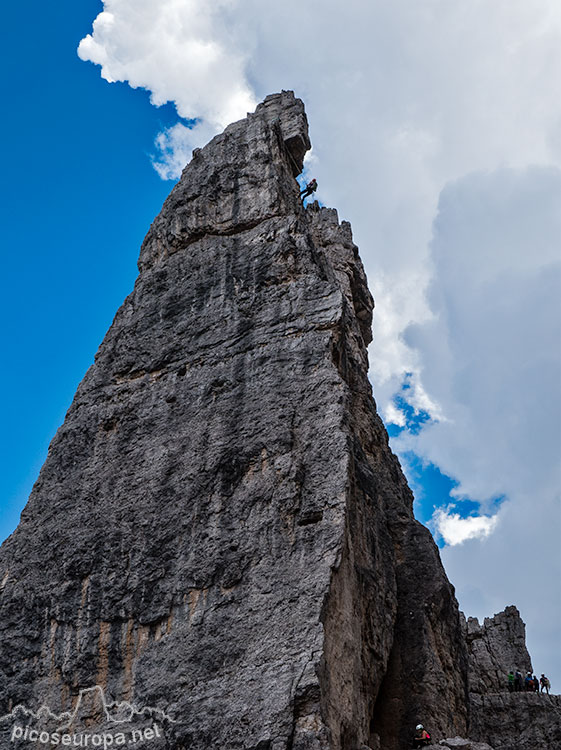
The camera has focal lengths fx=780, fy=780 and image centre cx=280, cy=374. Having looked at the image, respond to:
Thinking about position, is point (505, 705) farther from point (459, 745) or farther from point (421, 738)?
point (459, 745)

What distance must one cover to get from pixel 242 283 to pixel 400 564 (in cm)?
890

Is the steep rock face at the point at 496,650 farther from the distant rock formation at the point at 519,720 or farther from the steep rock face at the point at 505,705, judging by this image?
the distant rock formation at the point at 519,720

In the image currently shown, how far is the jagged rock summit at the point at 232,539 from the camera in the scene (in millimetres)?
14453

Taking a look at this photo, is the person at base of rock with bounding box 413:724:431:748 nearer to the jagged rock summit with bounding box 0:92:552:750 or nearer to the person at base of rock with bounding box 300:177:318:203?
the jagged rock summit with bounding box 0:92:552:750

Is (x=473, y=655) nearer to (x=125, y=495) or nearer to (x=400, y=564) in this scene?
(x=400, y=564)

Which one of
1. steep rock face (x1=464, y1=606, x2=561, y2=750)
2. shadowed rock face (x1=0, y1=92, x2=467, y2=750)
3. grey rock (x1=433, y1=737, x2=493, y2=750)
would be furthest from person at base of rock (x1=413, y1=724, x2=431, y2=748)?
steep rock face (x1=464, y1=606, x2=561, y2=750)

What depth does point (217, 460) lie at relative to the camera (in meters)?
17.8

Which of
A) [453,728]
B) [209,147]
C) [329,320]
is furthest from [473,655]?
[209,147]

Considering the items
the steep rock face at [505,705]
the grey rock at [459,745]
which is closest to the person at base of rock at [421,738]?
the grey rock at [459,745]

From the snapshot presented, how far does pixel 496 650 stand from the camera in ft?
115

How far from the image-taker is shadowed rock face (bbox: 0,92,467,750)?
569 inches

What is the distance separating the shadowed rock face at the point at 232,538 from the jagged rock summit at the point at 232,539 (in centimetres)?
5

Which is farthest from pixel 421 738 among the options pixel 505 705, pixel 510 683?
pixel 510 683

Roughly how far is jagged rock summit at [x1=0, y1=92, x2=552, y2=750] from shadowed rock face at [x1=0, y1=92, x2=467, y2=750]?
0.16 ft
